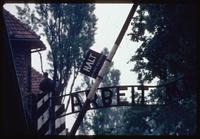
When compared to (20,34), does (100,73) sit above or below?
below

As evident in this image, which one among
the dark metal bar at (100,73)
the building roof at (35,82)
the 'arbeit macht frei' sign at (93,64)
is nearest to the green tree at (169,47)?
the dark metal bar at (100,73)

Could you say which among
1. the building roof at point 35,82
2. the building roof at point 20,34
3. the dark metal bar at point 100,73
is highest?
the building roof at point 20,34

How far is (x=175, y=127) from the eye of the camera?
16984mm

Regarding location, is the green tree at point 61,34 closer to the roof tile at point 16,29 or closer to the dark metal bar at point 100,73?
the roof tile at point 16,29

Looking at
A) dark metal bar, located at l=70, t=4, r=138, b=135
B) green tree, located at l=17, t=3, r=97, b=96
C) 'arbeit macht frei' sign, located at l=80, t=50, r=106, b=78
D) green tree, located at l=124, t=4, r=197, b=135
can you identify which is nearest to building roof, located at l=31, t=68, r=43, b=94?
green tree, located at l=17, t=3, r=97, b=96

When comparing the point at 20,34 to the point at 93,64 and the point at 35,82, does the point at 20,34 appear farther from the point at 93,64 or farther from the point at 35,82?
the point at 93,64


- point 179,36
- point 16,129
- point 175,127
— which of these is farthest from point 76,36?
point 16,129

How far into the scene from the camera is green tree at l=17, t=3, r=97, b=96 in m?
19.4

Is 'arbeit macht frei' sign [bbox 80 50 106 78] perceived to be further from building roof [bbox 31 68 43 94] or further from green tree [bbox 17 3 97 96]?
green tree [bbox 17 3 97 96]

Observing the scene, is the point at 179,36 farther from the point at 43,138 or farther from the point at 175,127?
the point at 175,127

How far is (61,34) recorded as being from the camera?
64.6ft

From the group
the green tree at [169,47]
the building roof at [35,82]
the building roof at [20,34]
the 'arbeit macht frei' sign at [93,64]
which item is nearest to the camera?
the 'arbeit macht frei' sign at [93,64]

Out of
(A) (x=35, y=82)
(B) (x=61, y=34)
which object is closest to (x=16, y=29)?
(A) (x=35, y=82)

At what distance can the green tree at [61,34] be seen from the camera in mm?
19406
